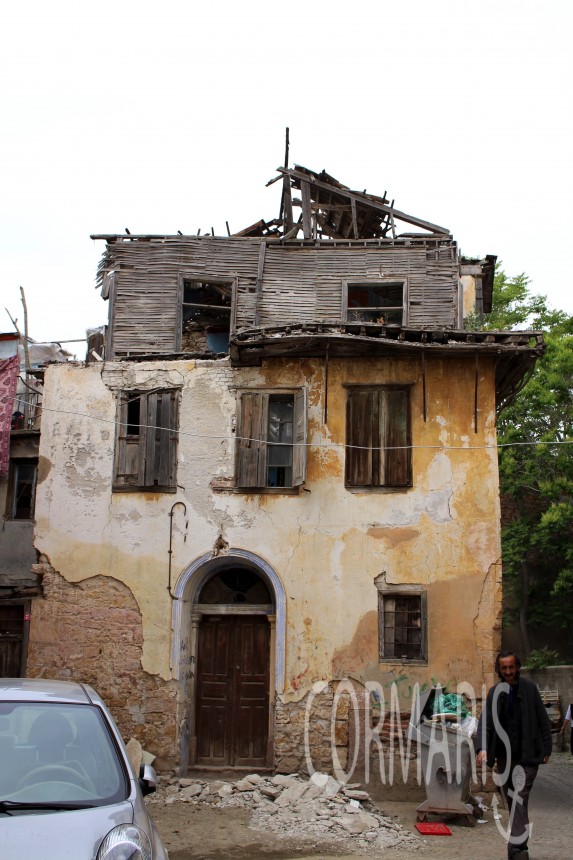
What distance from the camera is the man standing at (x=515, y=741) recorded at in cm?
721

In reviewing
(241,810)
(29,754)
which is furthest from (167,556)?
(29,754)

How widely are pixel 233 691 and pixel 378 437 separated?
479cm

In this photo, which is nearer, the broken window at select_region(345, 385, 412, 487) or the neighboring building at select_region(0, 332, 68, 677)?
the broken window at select_region(345, 385, 412, 487)

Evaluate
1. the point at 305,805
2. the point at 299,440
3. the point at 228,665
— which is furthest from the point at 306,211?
the point at 305,805

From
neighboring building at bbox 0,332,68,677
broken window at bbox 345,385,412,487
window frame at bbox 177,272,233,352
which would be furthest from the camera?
neighboring building at bbox 0,332,68,677

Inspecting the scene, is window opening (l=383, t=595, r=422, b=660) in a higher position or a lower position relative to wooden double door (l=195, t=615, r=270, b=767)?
higher

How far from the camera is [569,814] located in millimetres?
11094

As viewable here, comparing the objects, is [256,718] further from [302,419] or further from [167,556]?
[302,419]

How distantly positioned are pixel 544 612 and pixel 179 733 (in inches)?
586

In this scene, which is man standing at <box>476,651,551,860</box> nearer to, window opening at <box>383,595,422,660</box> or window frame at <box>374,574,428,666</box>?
window frame at <box>374,574,428,666</box>

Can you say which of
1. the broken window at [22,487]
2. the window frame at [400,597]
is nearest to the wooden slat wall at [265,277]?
the broken window at [22,487]

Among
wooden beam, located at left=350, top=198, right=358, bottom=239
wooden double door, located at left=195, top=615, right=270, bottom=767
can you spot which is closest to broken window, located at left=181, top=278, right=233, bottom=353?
wooden beam, located at left=350, top=198, right=358, bottom=239

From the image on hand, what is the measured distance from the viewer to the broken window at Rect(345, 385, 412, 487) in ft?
44.0

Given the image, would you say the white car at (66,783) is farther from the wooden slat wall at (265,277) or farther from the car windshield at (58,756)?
the wooden slat wall at (265,277)
